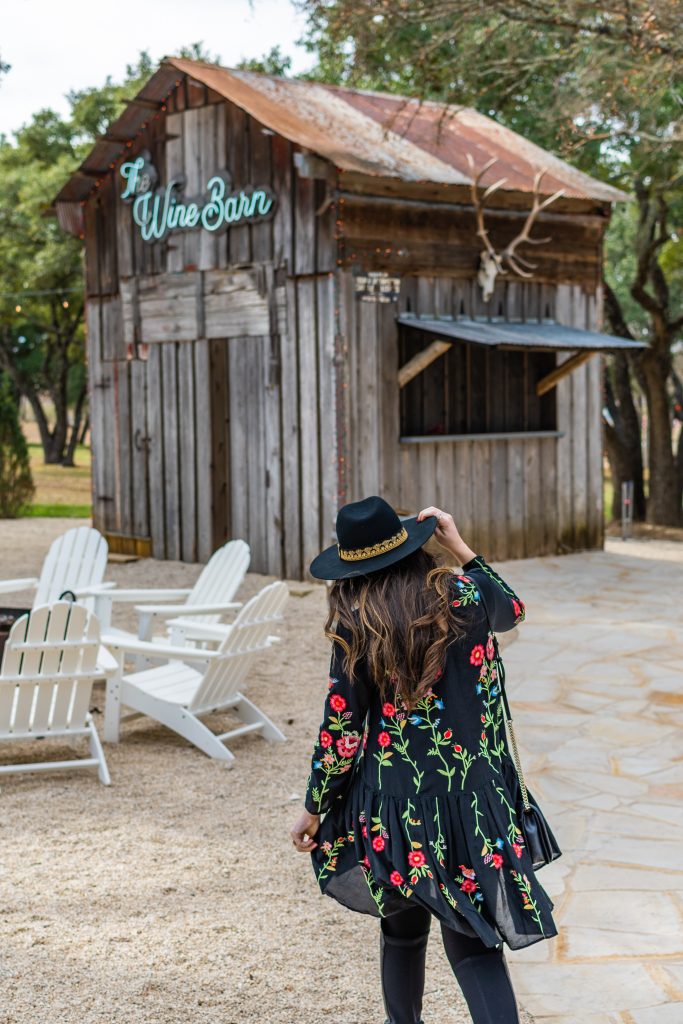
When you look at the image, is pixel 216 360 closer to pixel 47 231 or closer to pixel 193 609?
pixel 193 609

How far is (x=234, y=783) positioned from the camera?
6.10 m

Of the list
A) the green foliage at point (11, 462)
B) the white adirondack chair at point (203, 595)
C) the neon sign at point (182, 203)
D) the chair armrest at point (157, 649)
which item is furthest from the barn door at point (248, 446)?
the green foliage at point (11, 462)

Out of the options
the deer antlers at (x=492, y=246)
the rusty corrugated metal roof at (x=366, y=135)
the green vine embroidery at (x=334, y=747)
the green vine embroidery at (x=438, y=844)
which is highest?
the rusty corrugated metal roof at (x=366, y=135)

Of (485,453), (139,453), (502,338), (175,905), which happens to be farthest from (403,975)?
(139,453)

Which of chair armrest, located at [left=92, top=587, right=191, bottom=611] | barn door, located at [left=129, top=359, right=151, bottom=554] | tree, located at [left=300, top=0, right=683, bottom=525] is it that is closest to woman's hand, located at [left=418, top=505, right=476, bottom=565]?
chair armrest, located at [left=92, top=587, right=191, bottom=611]

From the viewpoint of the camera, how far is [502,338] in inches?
456

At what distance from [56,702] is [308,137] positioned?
283 inches

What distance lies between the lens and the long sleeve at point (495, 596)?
308 cm

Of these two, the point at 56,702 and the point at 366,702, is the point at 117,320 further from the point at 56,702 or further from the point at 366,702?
the point at 366,702

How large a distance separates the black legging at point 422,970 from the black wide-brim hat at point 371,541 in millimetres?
861

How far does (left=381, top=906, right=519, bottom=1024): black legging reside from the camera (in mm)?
2893

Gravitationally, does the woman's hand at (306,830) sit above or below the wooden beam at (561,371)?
below

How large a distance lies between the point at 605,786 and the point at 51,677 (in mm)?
2721

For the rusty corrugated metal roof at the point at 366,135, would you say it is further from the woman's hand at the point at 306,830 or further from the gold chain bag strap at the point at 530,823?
the woman's hand at the point at 306,830
